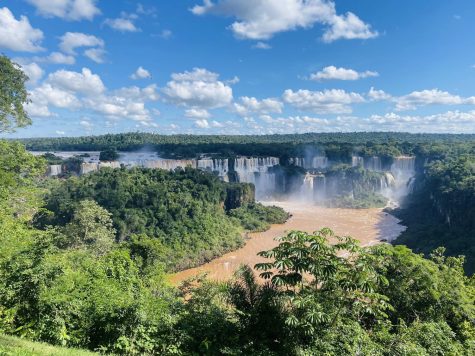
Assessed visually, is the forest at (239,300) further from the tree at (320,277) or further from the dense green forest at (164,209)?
the dense green forest at (164,209)

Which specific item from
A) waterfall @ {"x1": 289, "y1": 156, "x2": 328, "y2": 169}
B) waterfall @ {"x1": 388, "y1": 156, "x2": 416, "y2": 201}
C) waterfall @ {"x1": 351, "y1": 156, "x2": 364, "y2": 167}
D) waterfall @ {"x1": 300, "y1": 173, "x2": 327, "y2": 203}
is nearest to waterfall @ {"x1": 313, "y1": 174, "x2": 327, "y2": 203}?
waterfall @ {"x1": 300, "y1": 173, "x2": 327, "y2": 203}

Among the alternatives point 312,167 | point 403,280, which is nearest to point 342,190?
point 312,167

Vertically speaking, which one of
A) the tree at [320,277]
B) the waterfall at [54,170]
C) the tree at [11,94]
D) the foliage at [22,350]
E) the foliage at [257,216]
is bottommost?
the foliage at [257,216]

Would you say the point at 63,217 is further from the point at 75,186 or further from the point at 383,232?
the point at 383,232

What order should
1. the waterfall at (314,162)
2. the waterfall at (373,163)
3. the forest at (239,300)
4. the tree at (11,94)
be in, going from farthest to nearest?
the waterfall at (373,163) < the waterfall at (314,162) < the tree at (11,94) < the forest at (239,300)

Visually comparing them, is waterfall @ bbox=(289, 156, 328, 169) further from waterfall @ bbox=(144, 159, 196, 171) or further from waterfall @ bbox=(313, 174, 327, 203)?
waterfall @ bbox=(144, 159, 196, 171)

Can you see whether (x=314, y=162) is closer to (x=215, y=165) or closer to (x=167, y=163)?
(x=215, y=165)

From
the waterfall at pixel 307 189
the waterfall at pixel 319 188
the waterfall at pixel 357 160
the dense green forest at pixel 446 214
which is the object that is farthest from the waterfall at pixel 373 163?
the dense green forest at pixel 446 214

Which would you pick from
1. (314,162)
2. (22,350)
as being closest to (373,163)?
(314,162)

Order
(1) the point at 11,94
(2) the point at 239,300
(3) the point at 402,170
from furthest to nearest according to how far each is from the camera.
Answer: (3) the point at 402,170
(1) the point at 11,94
(2) the point at 239,300
